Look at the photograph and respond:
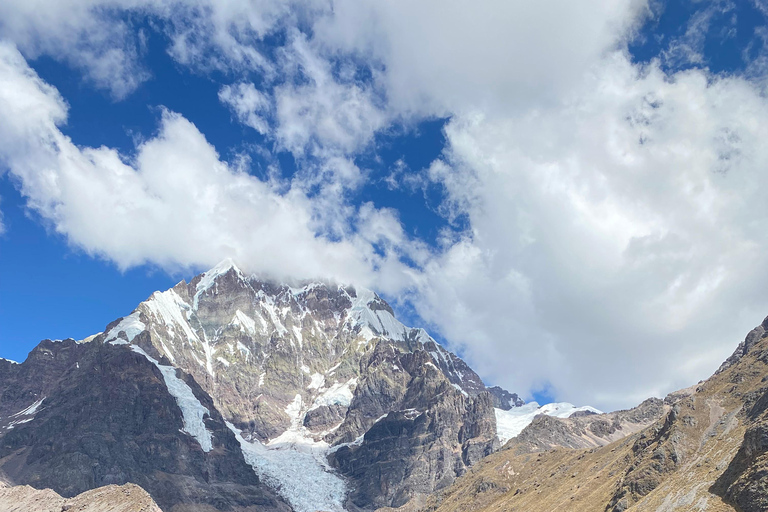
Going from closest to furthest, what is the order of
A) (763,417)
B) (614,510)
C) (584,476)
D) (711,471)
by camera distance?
(763,417), (711,471), (614,510), (584,476)

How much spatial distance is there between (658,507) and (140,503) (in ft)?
434

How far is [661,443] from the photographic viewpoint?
495 feet

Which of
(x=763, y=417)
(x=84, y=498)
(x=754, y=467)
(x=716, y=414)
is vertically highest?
(x=84, y=498)

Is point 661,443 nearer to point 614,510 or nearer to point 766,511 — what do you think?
point 614,510

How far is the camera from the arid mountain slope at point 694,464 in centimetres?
9606

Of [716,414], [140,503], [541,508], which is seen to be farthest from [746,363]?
[140,503]

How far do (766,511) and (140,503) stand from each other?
152 meters

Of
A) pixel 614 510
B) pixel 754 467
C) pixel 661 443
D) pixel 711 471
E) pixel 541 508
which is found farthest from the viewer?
pixel 541 508

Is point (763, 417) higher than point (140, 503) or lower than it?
lower

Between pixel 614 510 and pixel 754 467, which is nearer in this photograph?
pixel 754 467

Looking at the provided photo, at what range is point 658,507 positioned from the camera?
112312 mm

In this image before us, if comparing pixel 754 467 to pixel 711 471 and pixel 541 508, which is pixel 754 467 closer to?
pixel 711 471

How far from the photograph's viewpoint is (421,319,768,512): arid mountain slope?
315 feet

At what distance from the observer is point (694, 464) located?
125375 mm
